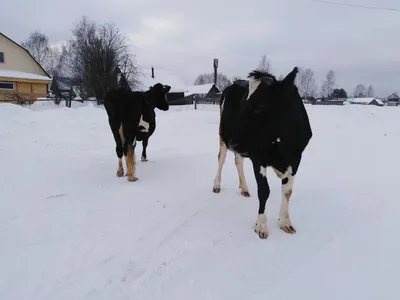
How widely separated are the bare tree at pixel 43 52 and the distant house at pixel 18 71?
102ft

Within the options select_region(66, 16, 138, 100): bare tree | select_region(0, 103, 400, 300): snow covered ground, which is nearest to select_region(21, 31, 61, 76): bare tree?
select_region(66, 16, 138, 100): bare tree

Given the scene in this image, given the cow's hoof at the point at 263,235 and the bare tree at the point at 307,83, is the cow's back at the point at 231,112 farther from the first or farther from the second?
the bare tree at the point at 307,83

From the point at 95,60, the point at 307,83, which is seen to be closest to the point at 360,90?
the point at 307,83

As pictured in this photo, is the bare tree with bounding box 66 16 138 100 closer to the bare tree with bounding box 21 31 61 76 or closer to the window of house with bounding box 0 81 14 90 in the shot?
the window of house with bounding box 0 81 14 90

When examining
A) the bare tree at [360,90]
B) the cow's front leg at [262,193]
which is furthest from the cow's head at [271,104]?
the bare tree at [360,90]

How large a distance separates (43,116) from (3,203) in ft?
32.0

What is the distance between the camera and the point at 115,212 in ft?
13.8

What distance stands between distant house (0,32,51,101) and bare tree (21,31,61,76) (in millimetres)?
31233

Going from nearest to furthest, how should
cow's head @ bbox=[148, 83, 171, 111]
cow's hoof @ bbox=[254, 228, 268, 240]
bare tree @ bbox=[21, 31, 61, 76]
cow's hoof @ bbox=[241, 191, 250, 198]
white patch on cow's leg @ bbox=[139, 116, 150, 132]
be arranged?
cow's hoof @ bbox=[254, 228, 268, 240] < cow's hoof @ bbox=[241, 191, 250, 198] < white patch on cow's leg @ bbox=[139, 116, 150, 132] < cow's head @ bbox=[148, 83, 171, 111] < bare tree @ bbox=[21, 31, 61, 76]

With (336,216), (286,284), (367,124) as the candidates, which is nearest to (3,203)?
(286,284)

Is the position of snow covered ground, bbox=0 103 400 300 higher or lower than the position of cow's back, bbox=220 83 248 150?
lower

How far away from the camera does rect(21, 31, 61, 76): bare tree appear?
66188 mm

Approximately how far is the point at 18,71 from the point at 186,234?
4314cm

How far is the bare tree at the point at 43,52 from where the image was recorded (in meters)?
66.2
